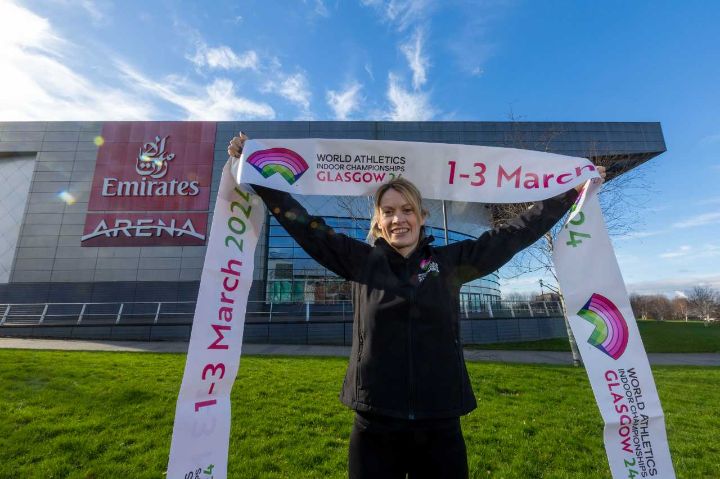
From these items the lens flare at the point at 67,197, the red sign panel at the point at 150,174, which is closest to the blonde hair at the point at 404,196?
the red sign panel at the point at 150,174

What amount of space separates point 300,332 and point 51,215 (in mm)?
19743

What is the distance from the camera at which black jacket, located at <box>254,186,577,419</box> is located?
6.00ft

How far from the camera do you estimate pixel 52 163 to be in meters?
23.4

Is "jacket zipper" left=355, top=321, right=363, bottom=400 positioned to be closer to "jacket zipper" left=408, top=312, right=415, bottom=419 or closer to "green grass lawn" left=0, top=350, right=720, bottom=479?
"jacket zipper" left=408, top=312, right=415, bottom=419

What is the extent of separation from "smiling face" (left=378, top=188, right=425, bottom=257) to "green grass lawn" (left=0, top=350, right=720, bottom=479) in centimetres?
305

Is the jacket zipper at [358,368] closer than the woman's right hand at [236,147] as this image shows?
Yes

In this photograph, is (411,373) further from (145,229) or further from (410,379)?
(145,229)

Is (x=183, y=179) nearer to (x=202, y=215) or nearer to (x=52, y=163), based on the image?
(x=202, y=215)

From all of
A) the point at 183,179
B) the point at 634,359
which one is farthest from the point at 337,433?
the point at 183,179

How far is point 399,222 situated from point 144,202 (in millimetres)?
24732

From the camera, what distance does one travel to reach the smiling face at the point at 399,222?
219 centimetres

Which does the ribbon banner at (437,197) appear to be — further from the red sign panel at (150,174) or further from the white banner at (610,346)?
the red sign panel at (150,174)

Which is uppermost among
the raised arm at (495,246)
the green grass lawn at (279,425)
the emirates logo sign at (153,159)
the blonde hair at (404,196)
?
the emirates logo sign at (153,159)


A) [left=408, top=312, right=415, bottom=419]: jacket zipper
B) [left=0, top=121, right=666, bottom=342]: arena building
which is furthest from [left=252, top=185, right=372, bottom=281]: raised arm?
[left=0, top=121, right=666, bottom=342]: arena building
